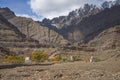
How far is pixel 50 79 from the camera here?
1819 cm

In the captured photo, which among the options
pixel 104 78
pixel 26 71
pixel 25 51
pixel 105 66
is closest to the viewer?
pixel 104 78

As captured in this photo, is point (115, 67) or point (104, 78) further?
point (115, 67)

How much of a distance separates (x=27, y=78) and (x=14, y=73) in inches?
81.0

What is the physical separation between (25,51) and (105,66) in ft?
583

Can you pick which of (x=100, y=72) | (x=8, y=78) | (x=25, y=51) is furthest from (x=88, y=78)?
(x=25, y=51)

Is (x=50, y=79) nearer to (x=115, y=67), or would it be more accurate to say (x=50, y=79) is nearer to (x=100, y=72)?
(x=100, y=72)

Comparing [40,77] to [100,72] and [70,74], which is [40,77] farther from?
[100,72]

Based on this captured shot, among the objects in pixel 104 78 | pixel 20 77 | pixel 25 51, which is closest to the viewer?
pixel 104 78

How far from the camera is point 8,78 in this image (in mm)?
19000

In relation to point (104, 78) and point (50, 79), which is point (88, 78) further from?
point (50, 79)

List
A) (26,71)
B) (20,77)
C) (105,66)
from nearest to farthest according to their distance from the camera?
(20,77) → (26,71) → (105,66)

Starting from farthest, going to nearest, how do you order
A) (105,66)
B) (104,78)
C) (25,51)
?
1. (25,51)
2. (105,66)
3. (104,78)

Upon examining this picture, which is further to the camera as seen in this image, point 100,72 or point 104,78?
point 100,72

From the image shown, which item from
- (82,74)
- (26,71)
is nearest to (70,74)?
(82,74)
